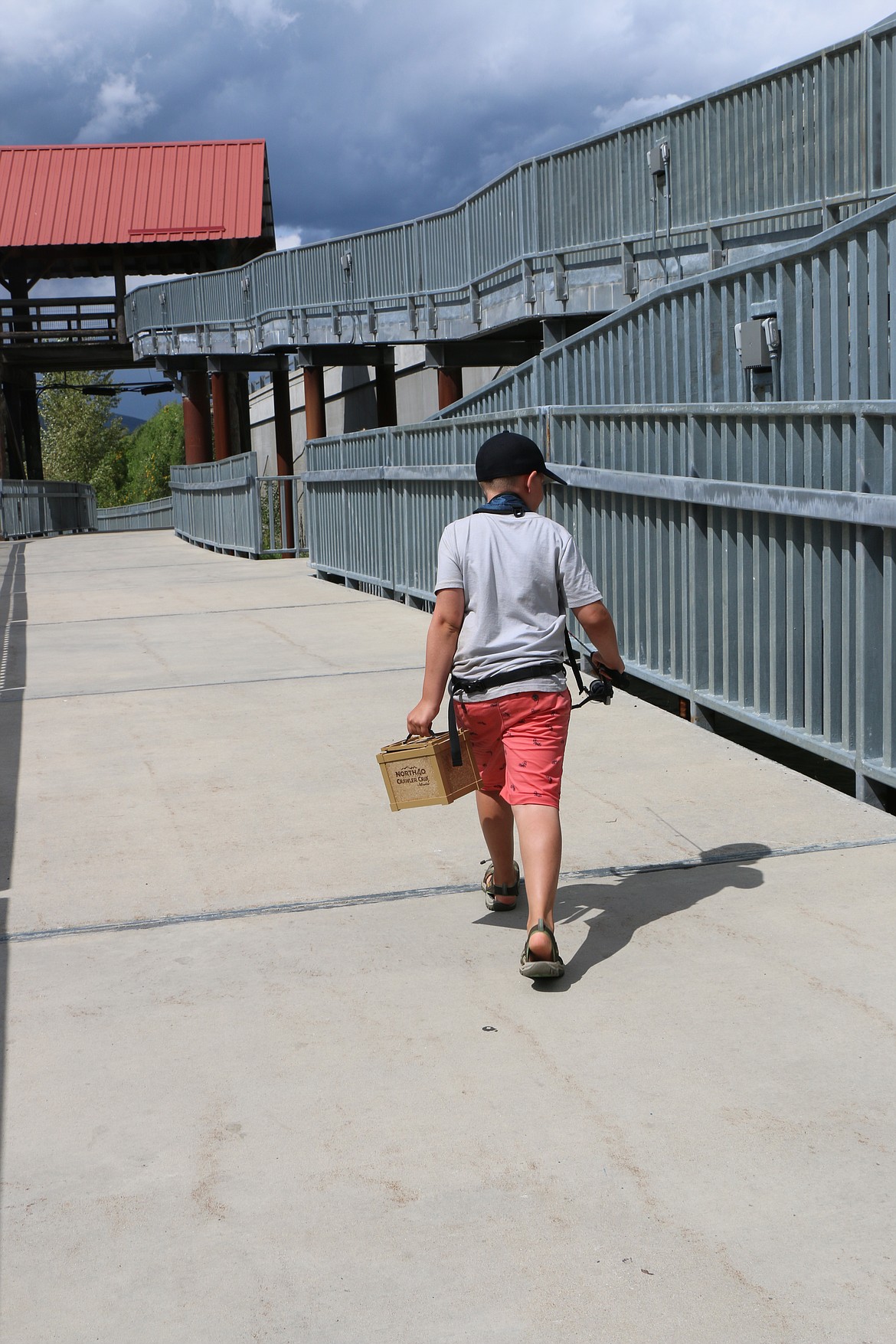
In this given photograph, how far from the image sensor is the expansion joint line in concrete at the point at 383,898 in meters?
4.83

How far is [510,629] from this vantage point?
441cm

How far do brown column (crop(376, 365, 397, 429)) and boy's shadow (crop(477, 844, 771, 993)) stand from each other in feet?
70.6

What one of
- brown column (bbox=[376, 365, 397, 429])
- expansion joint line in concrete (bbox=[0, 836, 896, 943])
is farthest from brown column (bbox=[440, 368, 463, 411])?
expansion joint line in concrete (bbox=[0, 836, 896, 943])

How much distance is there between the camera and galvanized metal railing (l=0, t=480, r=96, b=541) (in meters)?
34.9

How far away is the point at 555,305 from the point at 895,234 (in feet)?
34.7

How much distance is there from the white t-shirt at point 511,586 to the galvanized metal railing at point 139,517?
3832 cm

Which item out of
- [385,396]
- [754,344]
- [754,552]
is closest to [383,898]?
[754,552]

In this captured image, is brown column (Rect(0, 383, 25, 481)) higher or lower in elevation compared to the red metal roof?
lower

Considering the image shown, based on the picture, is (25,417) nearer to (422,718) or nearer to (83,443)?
(83,443)

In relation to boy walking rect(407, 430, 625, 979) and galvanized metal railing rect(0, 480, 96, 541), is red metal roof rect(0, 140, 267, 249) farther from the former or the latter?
boy walking rect(407, 430, 625, 979)

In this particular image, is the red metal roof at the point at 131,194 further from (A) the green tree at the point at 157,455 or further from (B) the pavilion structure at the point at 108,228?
(A) the green tree at the point at 157,455

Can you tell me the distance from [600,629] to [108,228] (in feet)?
128

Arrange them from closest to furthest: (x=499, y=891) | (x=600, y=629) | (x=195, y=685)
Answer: (x=600, y=629), (x=499, y=891), (x=195, y=685)

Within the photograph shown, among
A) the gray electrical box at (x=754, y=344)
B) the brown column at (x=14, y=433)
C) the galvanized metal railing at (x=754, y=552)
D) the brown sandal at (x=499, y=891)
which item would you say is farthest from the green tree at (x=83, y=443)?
the brown sandal at (x=499, y=891)
